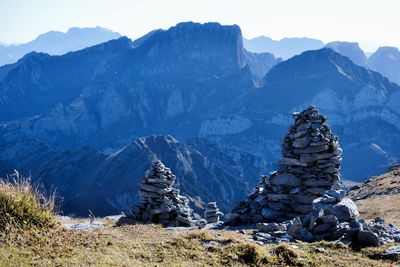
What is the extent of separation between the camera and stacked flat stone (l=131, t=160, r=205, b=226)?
2225 cm

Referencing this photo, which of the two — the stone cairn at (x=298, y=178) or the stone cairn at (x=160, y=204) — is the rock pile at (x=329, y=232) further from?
the stone cairn at (x=160, y=204)

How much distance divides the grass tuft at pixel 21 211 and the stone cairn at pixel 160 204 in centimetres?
1017

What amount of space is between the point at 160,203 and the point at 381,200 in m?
10.8

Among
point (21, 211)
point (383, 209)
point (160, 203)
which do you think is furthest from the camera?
point (160, 203)

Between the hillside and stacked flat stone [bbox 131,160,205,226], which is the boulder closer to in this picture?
the hillside

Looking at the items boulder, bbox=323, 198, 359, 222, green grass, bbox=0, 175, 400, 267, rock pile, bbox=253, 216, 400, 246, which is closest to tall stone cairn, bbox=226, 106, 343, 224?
boulder, bbox=323, 198, 359, 222

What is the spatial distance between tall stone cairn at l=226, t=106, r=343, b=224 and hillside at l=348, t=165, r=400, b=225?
1939mm

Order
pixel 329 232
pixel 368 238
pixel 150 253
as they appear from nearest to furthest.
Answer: pixel 150 253 < pixel 368 238 < pixel 329 232

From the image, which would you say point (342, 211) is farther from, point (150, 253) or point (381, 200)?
point (381, 200)

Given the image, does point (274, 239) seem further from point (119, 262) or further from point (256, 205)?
point (256, 205)

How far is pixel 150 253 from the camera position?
10.2 m

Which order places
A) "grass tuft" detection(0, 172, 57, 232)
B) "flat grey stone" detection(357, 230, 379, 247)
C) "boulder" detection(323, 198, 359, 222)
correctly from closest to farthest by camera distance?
"grass tuft" detection(0, 172, 57, 232), "flat grey stone" detection(357, 230, 379, 247), "boulder" detection(323, 198, 359, 222)

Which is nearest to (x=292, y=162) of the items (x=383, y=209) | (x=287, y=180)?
(x=287, y=180)

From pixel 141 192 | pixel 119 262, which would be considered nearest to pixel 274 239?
pixel 119 262
